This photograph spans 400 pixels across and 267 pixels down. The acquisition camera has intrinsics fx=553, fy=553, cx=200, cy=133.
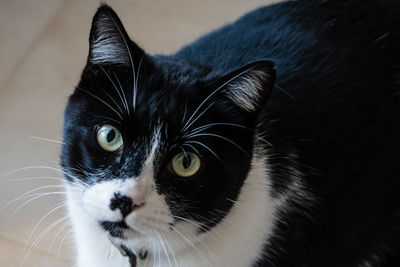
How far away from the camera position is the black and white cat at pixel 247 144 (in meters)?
0.89

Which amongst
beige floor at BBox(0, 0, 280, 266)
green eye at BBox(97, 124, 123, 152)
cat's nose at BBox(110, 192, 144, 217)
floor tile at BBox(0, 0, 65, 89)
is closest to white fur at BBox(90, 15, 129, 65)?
green eye at BBox(97, 124, 123, 152)

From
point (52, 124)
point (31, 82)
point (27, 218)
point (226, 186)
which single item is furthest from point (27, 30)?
point (226, 186)

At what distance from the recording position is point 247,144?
94cm

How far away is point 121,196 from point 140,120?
134mm

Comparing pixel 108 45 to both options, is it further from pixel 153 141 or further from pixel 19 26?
pixel 19 26

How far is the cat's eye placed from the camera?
89 centimetres

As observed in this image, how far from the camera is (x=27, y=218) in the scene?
1.43 metres

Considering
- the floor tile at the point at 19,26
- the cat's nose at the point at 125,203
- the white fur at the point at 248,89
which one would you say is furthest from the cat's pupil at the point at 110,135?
the floor tile at the point at 19,26

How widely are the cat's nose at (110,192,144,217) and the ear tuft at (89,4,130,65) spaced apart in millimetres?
243

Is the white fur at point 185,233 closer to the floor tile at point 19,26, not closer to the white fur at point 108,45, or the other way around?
the white fur at point 108,45

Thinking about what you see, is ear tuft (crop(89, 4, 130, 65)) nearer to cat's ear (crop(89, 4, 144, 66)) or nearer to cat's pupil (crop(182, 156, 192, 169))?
cat's ear (crop(89, 4, 144, 66))

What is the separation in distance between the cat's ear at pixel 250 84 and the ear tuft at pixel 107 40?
18 centimetres

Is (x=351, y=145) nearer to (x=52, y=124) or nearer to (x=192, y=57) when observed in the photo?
(x=192, y=57)

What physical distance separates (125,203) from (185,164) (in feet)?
0.41
